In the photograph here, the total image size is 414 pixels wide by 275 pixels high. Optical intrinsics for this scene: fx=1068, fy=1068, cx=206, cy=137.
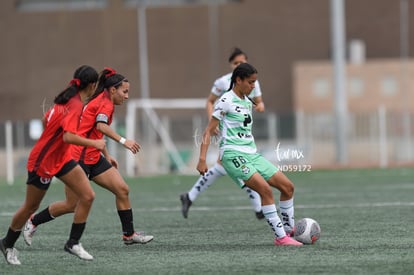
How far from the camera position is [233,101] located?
36.8ft

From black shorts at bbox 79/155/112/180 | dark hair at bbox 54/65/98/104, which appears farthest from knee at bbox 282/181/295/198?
dark hair at bbox 54/65/98/104

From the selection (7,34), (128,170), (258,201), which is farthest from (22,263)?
(7,34)

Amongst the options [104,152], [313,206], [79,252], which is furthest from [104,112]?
[313,206]

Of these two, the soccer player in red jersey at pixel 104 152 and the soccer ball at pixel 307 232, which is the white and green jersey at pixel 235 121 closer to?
the soccer ball at pixel 307 232

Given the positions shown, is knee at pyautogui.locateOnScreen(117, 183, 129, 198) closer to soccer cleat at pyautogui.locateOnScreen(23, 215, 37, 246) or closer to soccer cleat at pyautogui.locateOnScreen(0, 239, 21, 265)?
soccer cleat at pyautogui.locateOnScreen(23, 215, 37, 246)

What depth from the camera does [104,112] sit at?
36.3 ft

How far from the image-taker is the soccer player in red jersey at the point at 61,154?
948 cm

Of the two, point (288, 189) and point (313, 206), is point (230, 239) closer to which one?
point (288, 189)

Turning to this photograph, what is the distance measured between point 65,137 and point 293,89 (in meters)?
40.4

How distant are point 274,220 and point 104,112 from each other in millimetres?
2085

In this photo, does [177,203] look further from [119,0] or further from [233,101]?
[119,0]

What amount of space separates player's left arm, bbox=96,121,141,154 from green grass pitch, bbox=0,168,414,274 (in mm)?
1062

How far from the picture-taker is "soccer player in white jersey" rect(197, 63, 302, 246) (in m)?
11.0

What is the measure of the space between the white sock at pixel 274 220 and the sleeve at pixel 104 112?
1.87m
